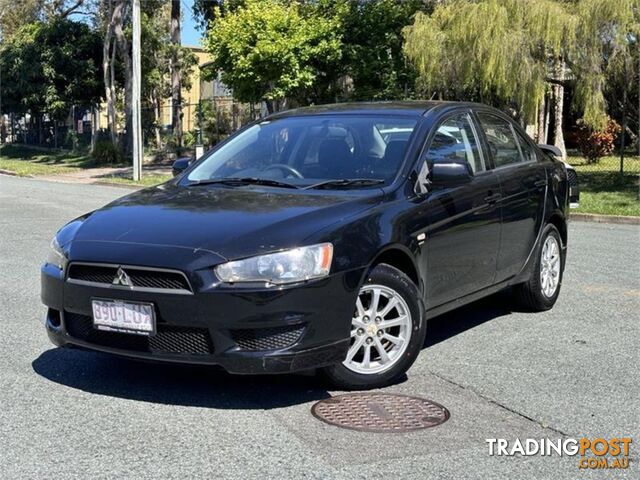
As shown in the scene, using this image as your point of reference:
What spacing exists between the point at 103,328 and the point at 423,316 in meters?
1.92

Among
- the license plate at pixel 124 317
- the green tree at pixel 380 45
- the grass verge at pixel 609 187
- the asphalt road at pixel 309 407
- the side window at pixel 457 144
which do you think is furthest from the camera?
the green tree at pixel 380 45

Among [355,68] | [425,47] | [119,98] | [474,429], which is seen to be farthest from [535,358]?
[119,98]

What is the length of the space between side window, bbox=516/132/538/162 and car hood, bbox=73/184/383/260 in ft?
7.70

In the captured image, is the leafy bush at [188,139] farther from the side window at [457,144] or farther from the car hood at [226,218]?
the car hood at [226,218]

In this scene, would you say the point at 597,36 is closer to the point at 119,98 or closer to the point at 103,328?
the point at 103,328

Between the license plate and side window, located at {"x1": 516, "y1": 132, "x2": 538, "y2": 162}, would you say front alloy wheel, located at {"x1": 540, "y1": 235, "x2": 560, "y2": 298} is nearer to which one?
side window, located at {"x1": 516, "y1": 132, "x2": 538, "y2": 162}

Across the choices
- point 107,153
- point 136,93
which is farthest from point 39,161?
point 136,93

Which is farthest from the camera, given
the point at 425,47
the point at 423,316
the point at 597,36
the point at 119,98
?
the point at 119,98

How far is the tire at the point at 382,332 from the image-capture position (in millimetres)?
4668

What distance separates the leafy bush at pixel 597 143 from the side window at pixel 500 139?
18.3m

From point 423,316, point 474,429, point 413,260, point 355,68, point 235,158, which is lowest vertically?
point 474,429


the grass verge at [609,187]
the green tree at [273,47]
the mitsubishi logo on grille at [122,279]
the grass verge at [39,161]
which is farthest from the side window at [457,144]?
the grass verge at [39,161]

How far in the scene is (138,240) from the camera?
4449 millimetres

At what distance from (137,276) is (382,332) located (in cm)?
147
